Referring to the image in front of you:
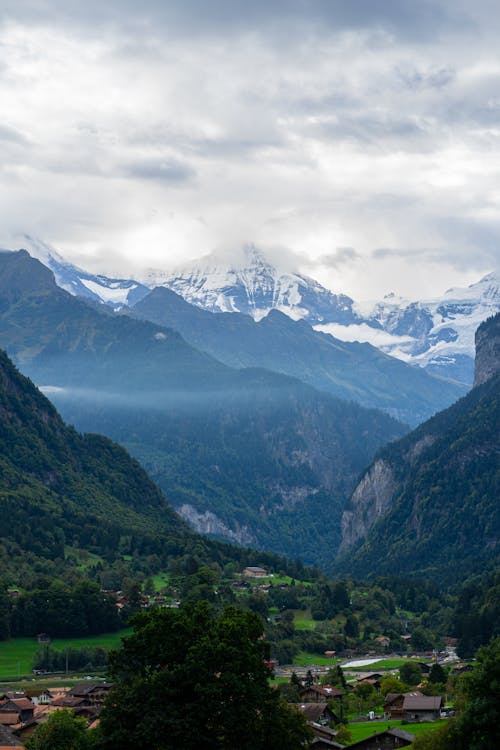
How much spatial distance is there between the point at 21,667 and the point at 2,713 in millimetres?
55011

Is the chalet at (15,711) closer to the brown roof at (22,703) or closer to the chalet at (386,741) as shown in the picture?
the brown roof at (22,703)

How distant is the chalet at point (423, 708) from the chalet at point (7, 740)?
3812 centimetres

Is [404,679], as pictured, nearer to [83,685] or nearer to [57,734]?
[83,685]

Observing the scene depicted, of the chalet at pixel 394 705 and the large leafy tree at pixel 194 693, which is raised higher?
the large leafy tree at pixel 194 693

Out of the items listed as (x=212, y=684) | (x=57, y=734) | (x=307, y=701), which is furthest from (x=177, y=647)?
(x=307, y=701)

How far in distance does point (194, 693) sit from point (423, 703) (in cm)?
4613

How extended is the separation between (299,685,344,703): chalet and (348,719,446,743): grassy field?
14.8 meters

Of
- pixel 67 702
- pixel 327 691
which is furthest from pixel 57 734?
pixel 327 691

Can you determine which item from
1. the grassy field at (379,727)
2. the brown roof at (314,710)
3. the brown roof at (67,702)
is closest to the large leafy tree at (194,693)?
the grassy field at (379,727)

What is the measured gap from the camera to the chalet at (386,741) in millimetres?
112875

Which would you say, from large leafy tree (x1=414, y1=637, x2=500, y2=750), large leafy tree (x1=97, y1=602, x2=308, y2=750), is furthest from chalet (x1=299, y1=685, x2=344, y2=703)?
large leafy tree (x1=414, y1=637, x2=500, y2=750)

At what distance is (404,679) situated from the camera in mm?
173875

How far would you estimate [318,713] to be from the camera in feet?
456

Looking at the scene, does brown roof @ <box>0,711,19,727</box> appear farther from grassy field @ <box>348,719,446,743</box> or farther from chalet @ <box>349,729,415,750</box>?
chalet @ <box>349,729,415,750</box>
